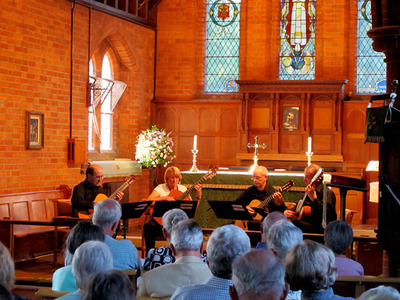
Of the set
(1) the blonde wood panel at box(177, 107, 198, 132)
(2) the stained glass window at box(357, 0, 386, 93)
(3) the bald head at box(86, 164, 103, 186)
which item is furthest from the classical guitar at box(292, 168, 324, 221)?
(1) the blonde wood panel at box(177, 107, 198, 132)

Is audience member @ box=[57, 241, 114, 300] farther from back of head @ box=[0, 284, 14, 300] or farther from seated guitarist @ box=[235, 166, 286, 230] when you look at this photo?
seated guitarist @ box=[235, 166, 286, 230]

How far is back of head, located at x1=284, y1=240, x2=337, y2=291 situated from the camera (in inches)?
138

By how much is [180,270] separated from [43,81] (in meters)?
8.59

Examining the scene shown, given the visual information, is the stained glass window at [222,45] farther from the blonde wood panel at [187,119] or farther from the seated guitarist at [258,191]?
the seated guitarist at [258,191]

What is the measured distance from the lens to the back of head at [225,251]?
3709 mm

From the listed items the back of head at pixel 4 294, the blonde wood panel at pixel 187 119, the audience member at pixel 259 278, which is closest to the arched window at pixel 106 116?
the blonde wood panel at pixel 187 119

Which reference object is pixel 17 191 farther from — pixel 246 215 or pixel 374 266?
pixel 374 266

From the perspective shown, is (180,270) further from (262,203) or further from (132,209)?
(262,203)

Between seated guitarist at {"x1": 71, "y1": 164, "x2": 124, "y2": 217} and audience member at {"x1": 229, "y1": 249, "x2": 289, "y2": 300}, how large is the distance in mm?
6785

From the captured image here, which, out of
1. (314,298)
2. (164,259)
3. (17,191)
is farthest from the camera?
(17,191)

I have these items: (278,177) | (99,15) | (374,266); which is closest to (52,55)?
(99,15)

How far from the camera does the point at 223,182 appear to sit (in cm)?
1199

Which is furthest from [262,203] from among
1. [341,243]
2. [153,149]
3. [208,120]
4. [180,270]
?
[208,120]

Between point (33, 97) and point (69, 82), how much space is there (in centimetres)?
115
